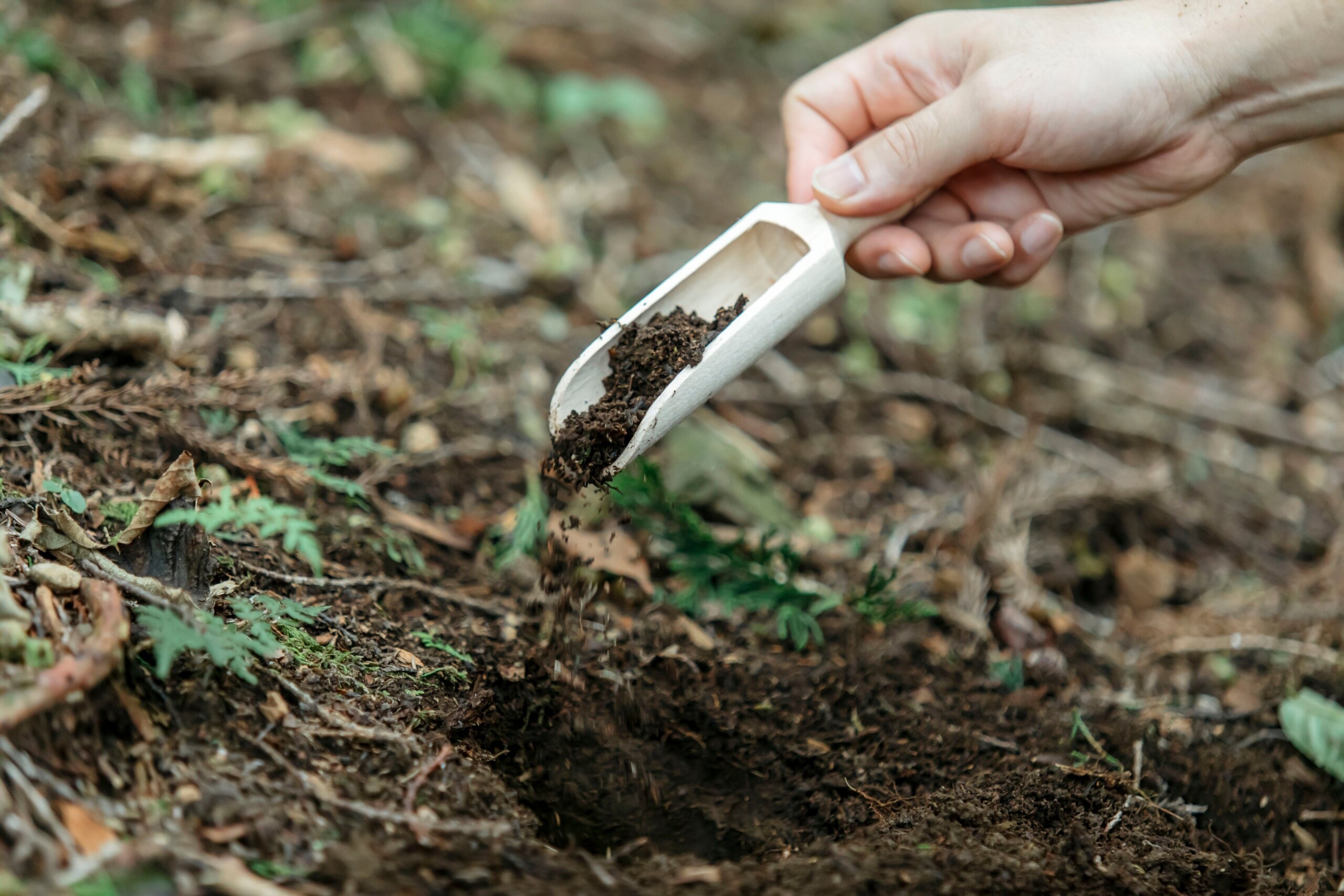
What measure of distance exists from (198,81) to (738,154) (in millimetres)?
2706

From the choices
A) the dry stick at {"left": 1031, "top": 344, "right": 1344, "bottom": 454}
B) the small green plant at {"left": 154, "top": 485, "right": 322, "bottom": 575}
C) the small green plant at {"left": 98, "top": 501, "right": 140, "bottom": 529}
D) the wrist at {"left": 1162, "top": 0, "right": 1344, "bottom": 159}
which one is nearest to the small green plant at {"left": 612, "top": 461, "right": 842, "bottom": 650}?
the small green plant at {"left": 154, "top": 485, "right": 322, "bottom": 575}

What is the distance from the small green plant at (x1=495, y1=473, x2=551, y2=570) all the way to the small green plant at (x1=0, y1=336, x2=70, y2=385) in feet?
3.86

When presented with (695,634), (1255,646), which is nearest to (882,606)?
(695,634)

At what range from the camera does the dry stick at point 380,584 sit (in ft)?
7.13

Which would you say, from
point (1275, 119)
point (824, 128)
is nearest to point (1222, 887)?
point (1275, 119)

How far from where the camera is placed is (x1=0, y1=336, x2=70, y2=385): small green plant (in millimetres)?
2293

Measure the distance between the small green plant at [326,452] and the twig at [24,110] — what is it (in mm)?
1476

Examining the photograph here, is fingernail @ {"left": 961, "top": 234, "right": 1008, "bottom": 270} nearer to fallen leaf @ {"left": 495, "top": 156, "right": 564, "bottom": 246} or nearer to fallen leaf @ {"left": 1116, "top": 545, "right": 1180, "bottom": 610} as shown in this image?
fallen leaf @ {"left": 1116, "top": 545, "right": 1180, "bottom": 610}

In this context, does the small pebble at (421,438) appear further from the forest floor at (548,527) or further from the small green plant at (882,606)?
the small green plant at (882,606)

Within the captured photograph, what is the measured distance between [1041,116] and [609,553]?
1676mm

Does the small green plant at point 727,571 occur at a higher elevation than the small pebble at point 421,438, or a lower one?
lower

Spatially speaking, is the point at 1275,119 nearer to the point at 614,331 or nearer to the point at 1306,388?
the point at 614,331

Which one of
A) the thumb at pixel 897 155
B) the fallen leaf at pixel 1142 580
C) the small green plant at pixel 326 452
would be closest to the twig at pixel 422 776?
the small green plant at pixel 326 452

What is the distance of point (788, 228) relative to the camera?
2.39 metres
